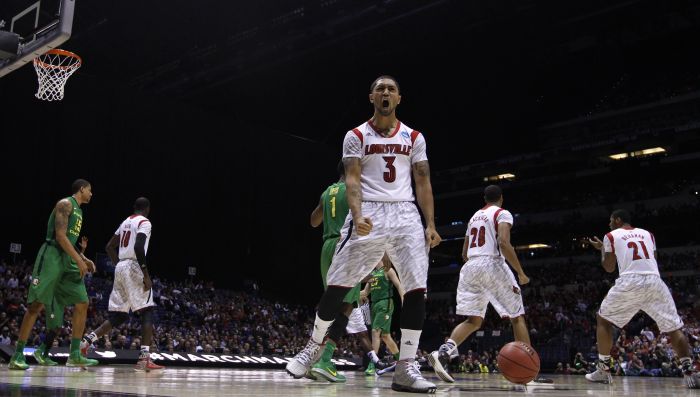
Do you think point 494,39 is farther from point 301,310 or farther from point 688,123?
point 301,310

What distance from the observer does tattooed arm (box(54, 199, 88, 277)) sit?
7.38 metres

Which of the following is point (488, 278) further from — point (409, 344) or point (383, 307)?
point (409, 344)

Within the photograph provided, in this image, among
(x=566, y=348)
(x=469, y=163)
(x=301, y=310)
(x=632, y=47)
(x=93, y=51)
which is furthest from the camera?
(x=469, y=163)

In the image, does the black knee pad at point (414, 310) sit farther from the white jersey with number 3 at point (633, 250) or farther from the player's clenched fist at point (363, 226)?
the white jersey with number 3 at point (633, 250)

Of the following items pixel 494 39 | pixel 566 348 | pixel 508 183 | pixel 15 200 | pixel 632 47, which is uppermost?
pixel 632 47

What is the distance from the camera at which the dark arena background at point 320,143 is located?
74.1 ft

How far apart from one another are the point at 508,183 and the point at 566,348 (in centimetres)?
1712

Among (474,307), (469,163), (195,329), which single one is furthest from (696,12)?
(474,307)

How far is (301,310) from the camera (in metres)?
29.4

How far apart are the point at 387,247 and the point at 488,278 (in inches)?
121

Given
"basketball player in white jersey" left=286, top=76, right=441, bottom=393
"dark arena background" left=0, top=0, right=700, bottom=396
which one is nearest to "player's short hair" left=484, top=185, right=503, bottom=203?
"basketball player in white jersey" left=286, top=76, right=441, bottom=393

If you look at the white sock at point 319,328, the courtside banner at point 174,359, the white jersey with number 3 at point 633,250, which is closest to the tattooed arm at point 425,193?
the white sock at point 319,328

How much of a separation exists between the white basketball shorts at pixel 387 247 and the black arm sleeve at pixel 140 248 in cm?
385

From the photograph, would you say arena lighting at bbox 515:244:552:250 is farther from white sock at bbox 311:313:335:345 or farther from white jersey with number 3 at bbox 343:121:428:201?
white jersey with number 3 at bbox 343:121:428:201
